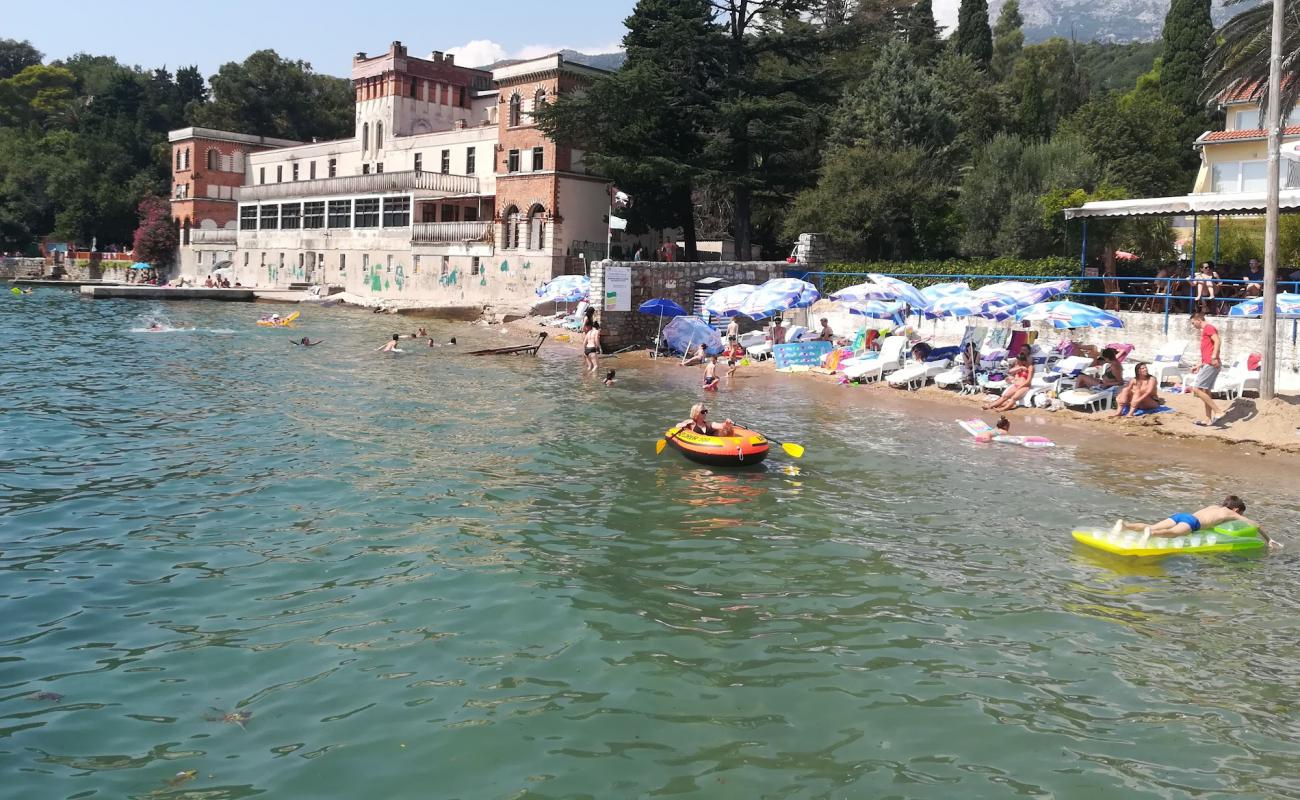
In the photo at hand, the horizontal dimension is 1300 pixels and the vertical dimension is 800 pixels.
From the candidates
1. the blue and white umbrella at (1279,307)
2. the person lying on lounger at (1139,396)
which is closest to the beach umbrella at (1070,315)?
the person lying on lounger at (1139,396)

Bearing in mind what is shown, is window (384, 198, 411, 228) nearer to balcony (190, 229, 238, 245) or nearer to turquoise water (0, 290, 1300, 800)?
balcony (190, 229, 238, 245)

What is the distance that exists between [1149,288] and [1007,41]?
5048cm

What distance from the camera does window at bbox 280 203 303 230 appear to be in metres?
61.6

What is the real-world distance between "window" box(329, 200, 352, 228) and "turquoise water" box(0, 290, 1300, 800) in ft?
134

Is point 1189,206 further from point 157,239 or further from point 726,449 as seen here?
point 157,239

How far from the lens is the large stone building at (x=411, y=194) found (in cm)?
4528

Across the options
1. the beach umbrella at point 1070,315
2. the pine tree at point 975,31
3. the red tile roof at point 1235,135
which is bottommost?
the beach umbrella at point 1070,315

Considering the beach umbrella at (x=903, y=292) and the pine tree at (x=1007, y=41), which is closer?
the beach umbrella at (x=903, y=292)

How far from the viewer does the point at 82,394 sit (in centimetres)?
2189

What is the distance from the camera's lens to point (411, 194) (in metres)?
52.3

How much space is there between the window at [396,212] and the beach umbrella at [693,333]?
91.0 ft

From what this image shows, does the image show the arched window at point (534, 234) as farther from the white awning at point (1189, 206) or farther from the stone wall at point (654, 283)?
the white awning at point (1189, 206)

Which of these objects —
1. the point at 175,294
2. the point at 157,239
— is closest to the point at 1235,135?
the point at 175,294

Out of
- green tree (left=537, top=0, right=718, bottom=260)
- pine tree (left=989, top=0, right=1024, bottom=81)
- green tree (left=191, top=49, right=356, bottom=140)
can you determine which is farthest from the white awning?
green tree (left=191, top=49, right=356, bottom=140)
